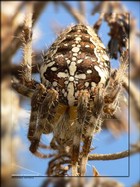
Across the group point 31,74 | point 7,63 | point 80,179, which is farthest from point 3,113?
point 80,179

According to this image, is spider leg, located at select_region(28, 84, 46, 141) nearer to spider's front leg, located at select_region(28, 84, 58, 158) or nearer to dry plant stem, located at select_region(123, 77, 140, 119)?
spider's front leg, located at select_region(28, 84, 58, 158)

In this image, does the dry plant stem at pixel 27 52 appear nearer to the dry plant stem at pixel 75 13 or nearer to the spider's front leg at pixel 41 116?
the spider's front leg at pixel 41 116

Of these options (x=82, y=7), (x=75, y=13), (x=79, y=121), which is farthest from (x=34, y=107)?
(x=82, y=7)

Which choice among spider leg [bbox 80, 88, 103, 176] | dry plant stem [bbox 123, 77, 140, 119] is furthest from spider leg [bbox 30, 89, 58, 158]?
dry plant stem [bbox 123, 77, 140, 119]

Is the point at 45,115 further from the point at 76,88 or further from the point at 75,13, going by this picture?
the point at 75,13

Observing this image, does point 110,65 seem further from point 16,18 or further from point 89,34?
point 16,18
